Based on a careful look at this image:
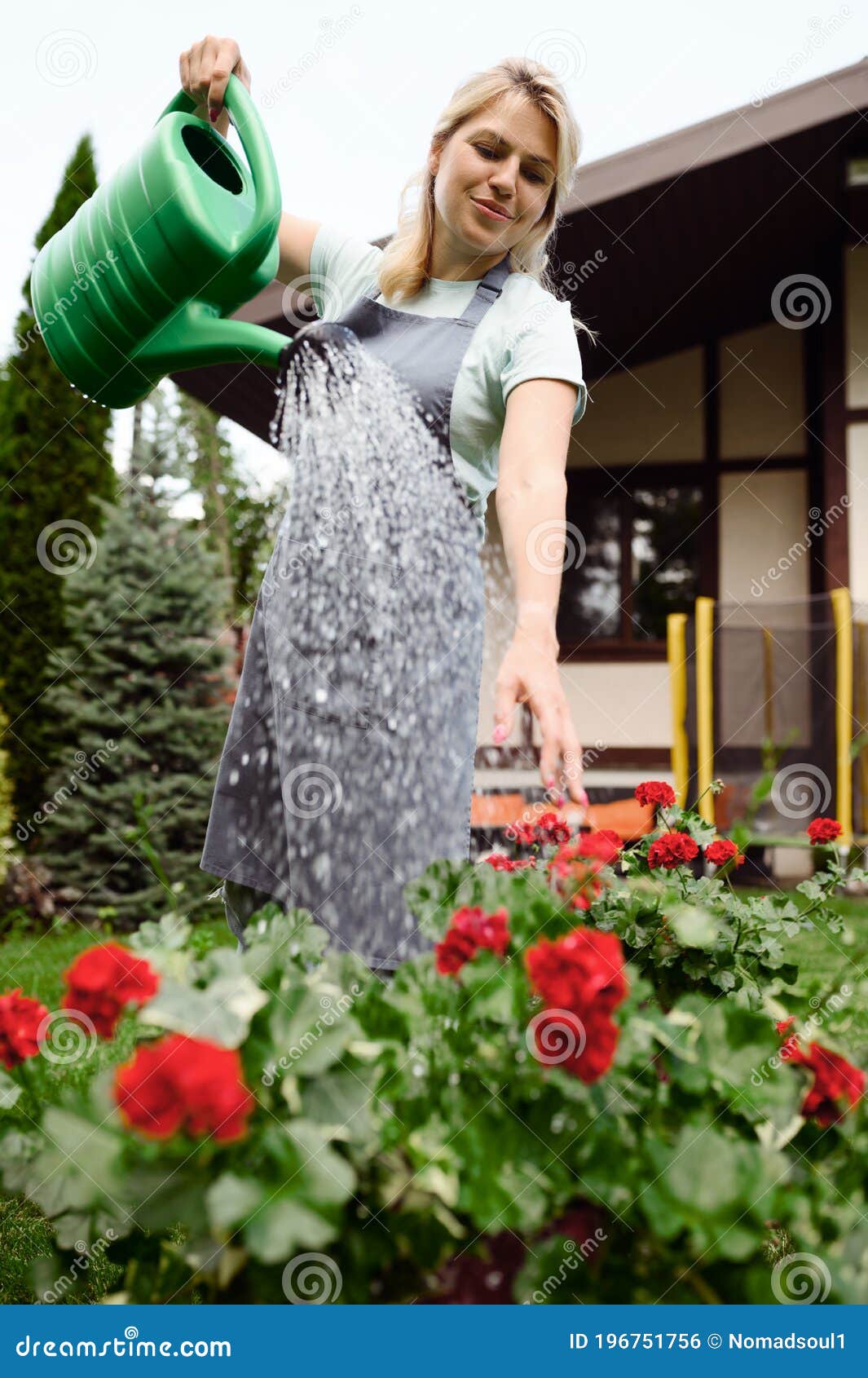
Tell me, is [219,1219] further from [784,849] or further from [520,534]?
[784,849]

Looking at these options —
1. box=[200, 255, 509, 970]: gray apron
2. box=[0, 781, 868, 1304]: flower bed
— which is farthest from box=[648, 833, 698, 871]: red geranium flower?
box=[0, 781, 868, 1304]: flower bed

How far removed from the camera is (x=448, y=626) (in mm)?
1502

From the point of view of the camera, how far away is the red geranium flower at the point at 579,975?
724mm

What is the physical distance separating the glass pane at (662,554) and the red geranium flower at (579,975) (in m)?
7.07

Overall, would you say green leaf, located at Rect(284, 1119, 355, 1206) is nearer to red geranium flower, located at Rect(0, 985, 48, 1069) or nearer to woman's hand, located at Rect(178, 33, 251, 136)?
red geranium flower, located at Rect(0, 985, 48, 1069)

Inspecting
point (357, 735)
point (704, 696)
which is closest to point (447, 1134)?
point (357, 735)

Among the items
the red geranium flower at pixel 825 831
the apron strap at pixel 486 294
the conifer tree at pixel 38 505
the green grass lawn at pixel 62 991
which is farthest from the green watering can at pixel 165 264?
the conifer tree at pixel 38 505

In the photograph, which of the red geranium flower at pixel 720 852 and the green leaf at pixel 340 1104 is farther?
the red geranium flower at pixel 720 852

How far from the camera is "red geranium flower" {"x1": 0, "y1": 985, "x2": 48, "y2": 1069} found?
0.90 metres

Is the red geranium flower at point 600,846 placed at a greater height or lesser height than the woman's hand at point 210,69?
lesser

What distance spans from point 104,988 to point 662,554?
7.34 metres

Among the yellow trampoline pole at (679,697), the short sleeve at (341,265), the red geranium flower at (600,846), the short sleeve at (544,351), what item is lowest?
the red geranium flower at (600,846)

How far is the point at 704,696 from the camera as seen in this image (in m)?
5.84

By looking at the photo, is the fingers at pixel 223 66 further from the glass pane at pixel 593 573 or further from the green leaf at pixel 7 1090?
the glass pane at pixel 593 573
